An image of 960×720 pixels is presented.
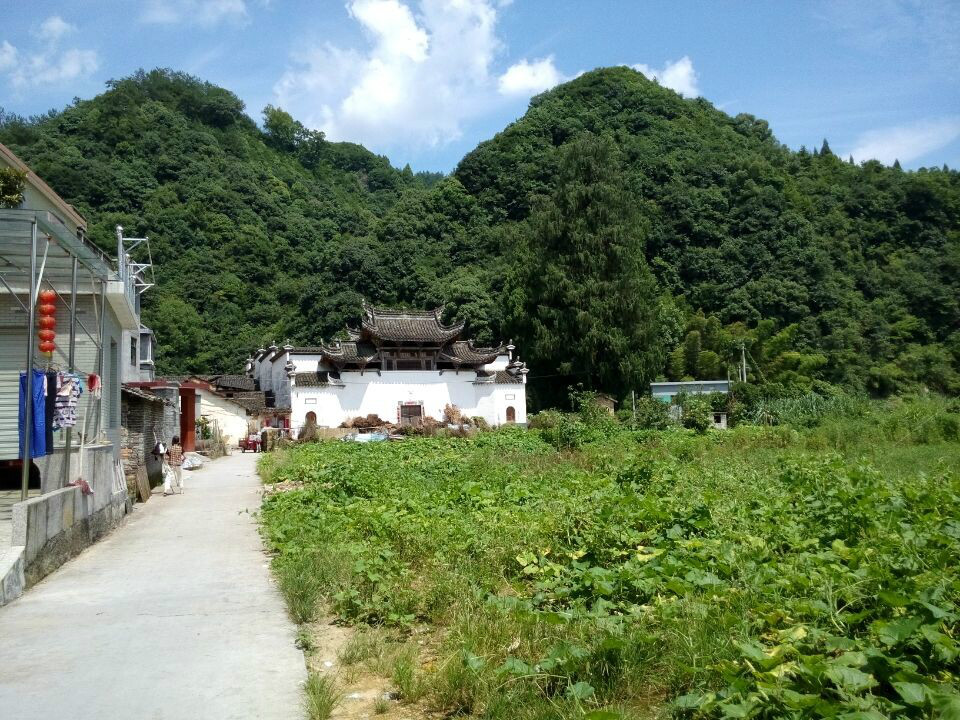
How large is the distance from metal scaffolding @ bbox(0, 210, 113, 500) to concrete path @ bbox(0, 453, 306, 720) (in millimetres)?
1436

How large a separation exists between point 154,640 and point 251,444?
28.3 metres

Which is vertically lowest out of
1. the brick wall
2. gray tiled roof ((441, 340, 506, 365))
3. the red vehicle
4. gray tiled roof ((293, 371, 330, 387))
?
the red vehicle

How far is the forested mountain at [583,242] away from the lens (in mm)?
37906

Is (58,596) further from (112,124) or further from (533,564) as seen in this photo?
(112,124)

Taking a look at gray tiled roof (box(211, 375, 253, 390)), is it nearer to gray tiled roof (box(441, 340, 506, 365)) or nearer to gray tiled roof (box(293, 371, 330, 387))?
gray tiled roof (box(293, 371, 330, 387))

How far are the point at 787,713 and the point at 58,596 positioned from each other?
6011 millimetres

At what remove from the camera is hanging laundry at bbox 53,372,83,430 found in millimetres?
8531

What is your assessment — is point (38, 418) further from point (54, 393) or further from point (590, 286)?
point (590, 286)

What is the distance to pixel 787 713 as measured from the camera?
287 centimetres

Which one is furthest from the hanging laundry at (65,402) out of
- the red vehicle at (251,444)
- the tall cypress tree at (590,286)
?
the tall cypress tree at (590,286)

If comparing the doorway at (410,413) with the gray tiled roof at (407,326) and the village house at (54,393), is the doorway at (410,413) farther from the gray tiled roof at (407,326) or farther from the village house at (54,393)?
the village house at (54,393)

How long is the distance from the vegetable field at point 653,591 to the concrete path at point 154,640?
0.54m

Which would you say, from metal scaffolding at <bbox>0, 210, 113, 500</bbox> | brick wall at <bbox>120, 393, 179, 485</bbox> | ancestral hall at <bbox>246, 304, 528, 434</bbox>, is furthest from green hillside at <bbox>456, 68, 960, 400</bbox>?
metal scaffolding at <bbox>0, 210, 113, 500</bbox>

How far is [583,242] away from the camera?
36.9m
